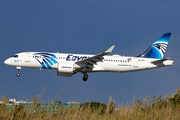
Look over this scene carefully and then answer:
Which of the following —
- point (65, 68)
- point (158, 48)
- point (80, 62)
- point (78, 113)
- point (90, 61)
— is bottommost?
point (78, 113)

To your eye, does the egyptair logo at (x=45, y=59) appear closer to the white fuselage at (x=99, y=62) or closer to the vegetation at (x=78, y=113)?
the white fuselage at (x=99, y=62)

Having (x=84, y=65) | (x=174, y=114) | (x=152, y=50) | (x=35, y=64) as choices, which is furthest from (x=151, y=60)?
(x=174, y=114)

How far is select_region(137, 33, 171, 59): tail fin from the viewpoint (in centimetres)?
4034

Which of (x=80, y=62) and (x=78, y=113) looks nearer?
(x=78, y=113)

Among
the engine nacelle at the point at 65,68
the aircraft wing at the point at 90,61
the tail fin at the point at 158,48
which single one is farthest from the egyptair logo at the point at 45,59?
the tail fin at the point at 158,48

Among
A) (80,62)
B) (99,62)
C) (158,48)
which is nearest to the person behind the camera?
(80,62)

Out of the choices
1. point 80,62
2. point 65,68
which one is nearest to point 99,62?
point 80,62

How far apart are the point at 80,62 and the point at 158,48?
16200 mm

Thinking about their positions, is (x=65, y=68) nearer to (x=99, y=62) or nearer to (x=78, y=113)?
(x=99, y=62)

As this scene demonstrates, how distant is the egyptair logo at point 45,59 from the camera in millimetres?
33531

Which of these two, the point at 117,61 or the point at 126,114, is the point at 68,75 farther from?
the point at 126,114

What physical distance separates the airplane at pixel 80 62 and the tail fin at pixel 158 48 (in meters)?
2.71

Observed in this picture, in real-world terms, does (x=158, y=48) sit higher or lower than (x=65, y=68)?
higher

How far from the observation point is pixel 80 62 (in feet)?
110
